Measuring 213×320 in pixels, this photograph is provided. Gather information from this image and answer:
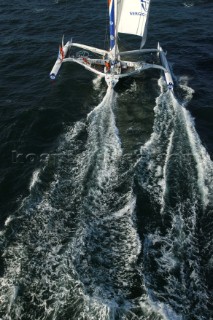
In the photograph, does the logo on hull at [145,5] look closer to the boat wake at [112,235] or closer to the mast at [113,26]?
the mast at [113,26]

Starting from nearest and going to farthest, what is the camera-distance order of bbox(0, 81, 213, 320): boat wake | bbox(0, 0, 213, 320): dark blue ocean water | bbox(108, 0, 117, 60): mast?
bbox(0, 81, 213, 320): boat wake, bbox(0, 0, 213, 320): dark blue ocean water, bbox(108, 0, 117, 60): mast

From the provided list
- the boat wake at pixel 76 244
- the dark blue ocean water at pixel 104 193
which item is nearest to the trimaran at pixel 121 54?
the dark blue ocean water at pixel 104 193

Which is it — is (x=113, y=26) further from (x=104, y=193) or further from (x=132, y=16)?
(x=104, y=193)

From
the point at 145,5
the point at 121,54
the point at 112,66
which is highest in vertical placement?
the point at 145,5

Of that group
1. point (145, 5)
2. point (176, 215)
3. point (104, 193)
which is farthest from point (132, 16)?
point (176, 215)

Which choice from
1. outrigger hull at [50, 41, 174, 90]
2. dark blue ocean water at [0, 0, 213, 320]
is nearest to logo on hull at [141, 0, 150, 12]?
outrigger hull at [50, 41, 174, 90]

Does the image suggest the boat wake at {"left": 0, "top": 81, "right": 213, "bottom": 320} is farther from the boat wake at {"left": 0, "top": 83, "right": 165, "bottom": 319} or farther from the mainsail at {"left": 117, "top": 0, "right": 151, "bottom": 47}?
the mainsail at {"left": 117, "top": 0, "right": 151, "bottom": 47}

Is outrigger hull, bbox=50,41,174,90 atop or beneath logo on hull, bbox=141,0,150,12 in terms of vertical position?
beneath

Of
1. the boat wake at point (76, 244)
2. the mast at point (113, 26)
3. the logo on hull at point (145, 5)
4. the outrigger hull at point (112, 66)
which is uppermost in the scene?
the logo on hull at point (145, 5)
